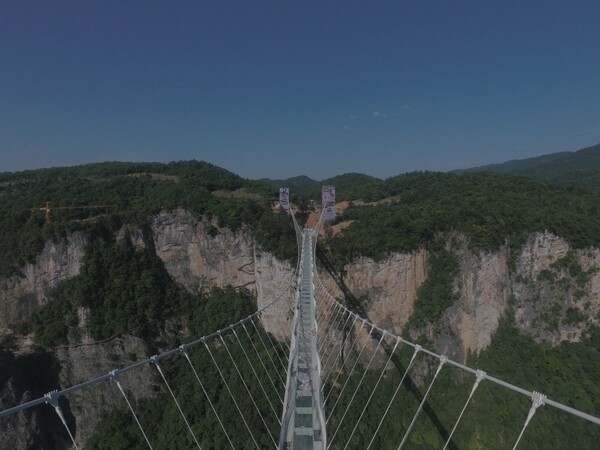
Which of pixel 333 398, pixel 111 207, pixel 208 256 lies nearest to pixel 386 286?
pixel 333 398

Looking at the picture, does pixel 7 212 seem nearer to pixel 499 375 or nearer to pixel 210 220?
pixel 210 220

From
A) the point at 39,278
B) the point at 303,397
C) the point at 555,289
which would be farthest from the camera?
the point at 555,289

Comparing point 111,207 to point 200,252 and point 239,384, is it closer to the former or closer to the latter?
point 200,252

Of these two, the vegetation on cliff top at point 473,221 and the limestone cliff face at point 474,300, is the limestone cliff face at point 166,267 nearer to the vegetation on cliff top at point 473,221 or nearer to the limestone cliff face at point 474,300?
the vegetation on cliff top at point 473,221

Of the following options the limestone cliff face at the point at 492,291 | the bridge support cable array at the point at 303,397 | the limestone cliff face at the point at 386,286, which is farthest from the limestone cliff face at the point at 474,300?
the bridge support cable array at the point at 303,397

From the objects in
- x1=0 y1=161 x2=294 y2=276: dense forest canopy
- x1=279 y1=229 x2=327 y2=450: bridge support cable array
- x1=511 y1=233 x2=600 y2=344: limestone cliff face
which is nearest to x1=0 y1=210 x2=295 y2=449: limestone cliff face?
x1=0 y1=161 x2=294 y2=276: dense forest canopy

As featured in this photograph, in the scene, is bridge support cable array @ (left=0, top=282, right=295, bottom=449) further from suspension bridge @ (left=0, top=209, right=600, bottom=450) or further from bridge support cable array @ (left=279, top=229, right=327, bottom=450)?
bridge support cable array @ (left=279, top=229, right=327, bottom=450)

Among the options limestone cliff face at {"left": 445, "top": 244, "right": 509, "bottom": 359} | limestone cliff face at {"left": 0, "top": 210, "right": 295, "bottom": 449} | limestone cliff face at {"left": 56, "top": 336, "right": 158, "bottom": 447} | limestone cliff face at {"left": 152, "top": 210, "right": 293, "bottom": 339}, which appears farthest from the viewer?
limestone cliff face at {"left": 152, "top": 210, "right": 293, "bottom": 339}
